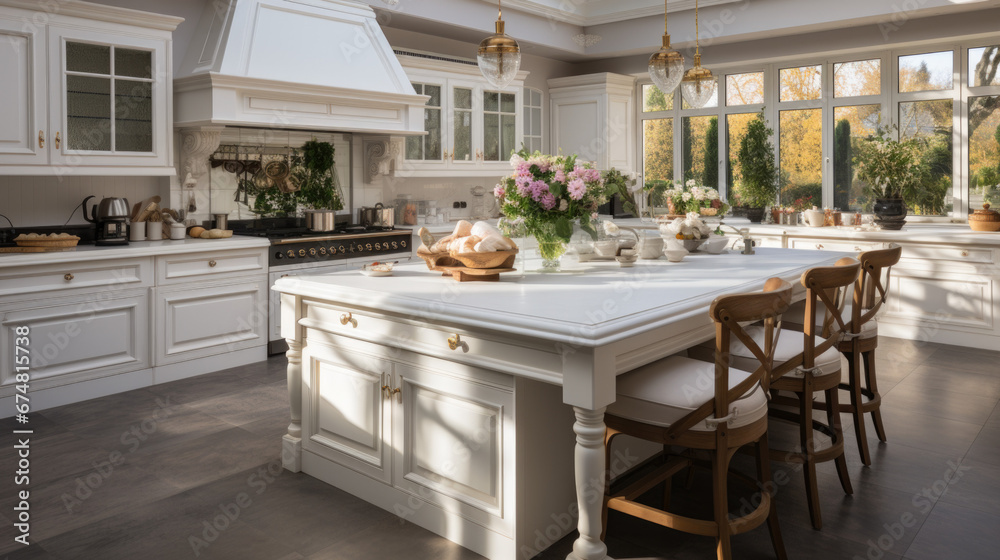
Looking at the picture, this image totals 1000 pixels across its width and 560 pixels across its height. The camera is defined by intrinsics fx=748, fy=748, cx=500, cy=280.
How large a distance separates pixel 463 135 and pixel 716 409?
5.14 m

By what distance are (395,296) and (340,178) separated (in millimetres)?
3950

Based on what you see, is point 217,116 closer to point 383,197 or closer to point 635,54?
point 383,197

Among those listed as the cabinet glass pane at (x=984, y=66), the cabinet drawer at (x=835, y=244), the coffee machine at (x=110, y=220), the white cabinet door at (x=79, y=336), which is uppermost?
the cabinet glass pane at (x=984, y=66)

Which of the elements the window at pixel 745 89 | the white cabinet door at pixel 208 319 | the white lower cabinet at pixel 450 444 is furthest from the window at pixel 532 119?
the white lower cabinet at pixel 450 444

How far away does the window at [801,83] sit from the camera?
7.25 meters

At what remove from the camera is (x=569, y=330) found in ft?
6.97

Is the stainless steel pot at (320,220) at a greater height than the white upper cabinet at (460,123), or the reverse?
the white upper cabinet at (460,123)

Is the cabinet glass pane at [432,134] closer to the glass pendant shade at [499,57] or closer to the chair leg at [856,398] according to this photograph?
the glass pendant shade at [499,57]

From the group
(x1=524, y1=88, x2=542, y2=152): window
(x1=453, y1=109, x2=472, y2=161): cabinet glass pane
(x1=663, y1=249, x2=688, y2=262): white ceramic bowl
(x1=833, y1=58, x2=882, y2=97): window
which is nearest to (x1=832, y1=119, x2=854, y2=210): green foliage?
(x1=833, y1=58, x2=882, y2=97): window

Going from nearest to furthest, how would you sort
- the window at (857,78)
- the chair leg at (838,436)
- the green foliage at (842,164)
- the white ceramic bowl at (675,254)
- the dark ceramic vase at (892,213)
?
1. the chair leg at (838,436)
2. the white ceramic bowl at (675,254)
3. the dark ceramic vase at (892,213)
4. the window at (857,78)
5. the green foliage at (842,164)

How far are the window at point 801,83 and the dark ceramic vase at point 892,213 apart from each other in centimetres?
149

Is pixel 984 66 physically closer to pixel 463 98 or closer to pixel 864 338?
pixel 864 338

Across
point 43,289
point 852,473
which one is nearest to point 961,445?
point 852,473

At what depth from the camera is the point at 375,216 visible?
652 centimetres
